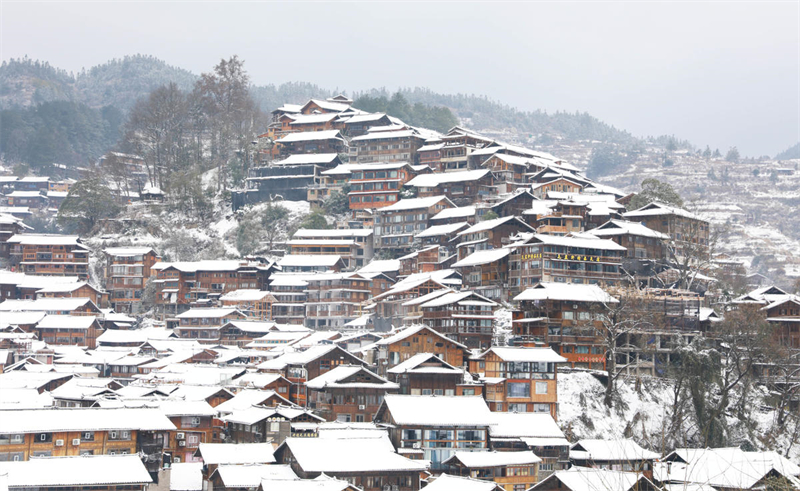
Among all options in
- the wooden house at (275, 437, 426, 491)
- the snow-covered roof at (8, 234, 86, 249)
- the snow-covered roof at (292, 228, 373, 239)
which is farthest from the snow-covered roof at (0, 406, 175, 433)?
the snow-covered roof at (8, 234, 86, 249)

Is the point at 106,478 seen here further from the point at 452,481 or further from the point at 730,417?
the point at 730,417

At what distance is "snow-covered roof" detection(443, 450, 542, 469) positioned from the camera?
46.2 metres

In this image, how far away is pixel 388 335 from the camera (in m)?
69.2

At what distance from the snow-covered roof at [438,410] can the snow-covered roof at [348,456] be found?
290 centimetres

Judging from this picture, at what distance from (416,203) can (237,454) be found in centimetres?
4718

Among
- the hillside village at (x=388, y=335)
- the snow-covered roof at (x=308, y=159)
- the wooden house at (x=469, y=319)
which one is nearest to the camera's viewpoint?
the hillside village at (x=388, y=335)

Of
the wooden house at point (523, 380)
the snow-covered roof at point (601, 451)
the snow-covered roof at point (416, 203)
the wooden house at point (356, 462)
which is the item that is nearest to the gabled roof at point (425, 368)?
the wooden house at point (523, 380)

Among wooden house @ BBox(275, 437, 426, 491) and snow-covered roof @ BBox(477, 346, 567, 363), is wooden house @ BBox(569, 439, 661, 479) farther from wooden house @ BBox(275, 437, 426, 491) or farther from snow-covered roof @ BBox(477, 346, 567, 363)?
wooden house @ BBox(275, 437, 426, 491)

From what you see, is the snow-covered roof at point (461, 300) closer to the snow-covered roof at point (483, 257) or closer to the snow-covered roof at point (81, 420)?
the snow-covered roof at point (483, 257)

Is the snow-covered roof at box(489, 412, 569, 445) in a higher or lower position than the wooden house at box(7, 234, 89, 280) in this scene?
lower

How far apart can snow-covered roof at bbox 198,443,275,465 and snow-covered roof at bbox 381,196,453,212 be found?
1742 inches

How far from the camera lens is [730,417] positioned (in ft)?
204

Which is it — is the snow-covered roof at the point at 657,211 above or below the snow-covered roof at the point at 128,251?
above

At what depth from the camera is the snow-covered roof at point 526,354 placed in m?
55.4
